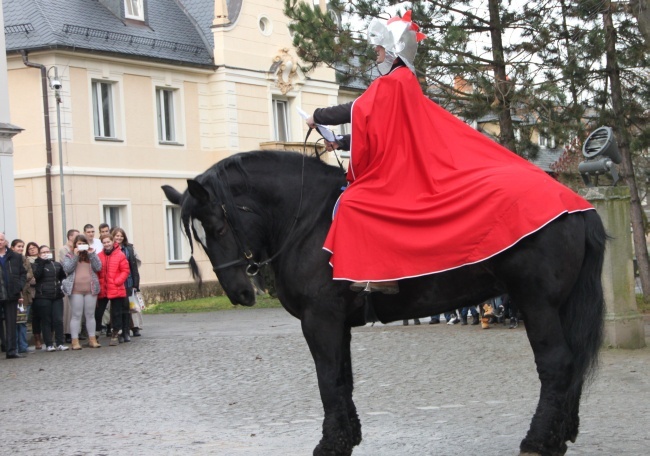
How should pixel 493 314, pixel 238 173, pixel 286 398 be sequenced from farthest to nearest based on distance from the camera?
pixel 493 314
pixel 286 398
pixel 238 173

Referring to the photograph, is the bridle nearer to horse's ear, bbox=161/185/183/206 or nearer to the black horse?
the black horse

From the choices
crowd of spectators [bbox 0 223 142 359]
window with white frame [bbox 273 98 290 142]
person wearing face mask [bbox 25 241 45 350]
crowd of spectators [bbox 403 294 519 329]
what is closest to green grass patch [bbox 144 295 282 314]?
window with white frame [bbox 273 98 290 142]

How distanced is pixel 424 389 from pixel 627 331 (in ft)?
14.7

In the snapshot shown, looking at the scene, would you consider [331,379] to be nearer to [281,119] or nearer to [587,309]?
[587,309]

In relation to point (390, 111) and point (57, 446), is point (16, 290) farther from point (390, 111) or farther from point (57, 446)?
point (390, 111)

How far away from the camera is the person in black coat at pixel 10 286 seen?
59.3ft

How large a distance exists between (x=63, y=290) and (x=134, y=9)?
68.1ft

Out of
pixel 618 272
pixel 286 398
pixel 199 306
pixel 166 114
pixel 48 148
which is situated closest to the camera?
pixel 286 398

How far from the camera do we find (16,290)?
18.2m

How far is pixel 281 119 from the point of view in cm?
4291

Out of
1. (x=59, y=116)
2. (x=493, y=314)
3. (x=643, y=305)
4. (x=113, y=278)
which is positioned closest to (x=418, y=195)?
(x=493, y=314)

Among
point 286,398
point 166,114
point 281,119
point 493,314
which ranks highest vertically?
point 281,119

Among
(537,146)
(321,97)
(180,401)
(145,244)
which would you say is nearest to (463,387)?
(180,401)

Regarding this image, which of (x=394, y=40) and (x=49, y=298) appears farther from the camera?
(x=49, y=298)
